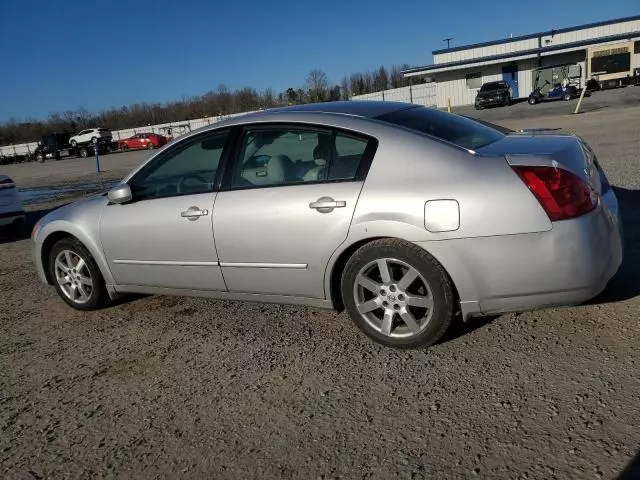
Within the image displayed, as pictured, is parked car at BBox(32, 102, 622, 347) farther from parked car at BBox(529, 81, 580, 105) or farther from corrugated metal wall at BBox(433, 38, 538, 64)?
corrugated metal wall at BBox(433, 38, 538, 64)

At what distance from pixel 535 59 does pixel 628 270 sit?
49993 mm

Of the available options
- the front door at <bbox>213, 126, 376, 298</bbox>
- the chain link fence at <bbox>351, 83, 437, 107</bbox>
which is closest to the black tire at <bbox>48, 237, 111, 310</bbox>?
the front door at <bbox>213, 126, 376, 298</bbox>

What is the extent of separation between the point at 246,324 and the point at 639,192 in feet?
17.3

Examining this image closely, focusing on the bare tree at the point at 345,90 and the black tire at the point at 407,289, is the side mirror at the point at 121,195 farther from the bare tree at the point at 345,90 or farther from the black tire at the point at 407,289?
the bare tree at the point at 345,90

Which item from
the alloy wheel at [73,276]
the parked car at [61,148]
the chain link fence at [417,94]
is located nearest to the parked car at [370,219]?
the alloy wheel at [73,276]

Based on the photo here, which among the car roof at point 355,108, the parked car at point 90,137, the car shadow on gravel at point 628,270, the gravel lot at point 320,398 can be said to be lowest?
the gravel lot at point 320,398

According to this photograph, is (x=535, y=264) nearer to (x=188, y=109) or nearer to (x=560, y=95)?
(x=560, y=95)

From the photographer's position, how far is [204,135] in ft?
13.0

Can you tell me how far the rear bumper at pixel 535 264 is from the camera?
9.25 feet

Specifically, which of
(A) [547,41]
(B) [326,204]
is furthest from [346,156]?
(A) [547,41]

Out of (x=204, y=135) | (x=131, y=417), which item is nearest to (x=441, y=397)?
(x=131, y=417)

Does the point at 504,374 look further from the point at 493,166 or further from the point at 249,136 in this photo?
the point at 249,136

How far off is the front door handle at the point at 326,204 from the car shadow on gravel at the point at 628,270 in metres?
1.86

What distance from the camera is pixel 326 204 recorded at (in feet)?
10.7
